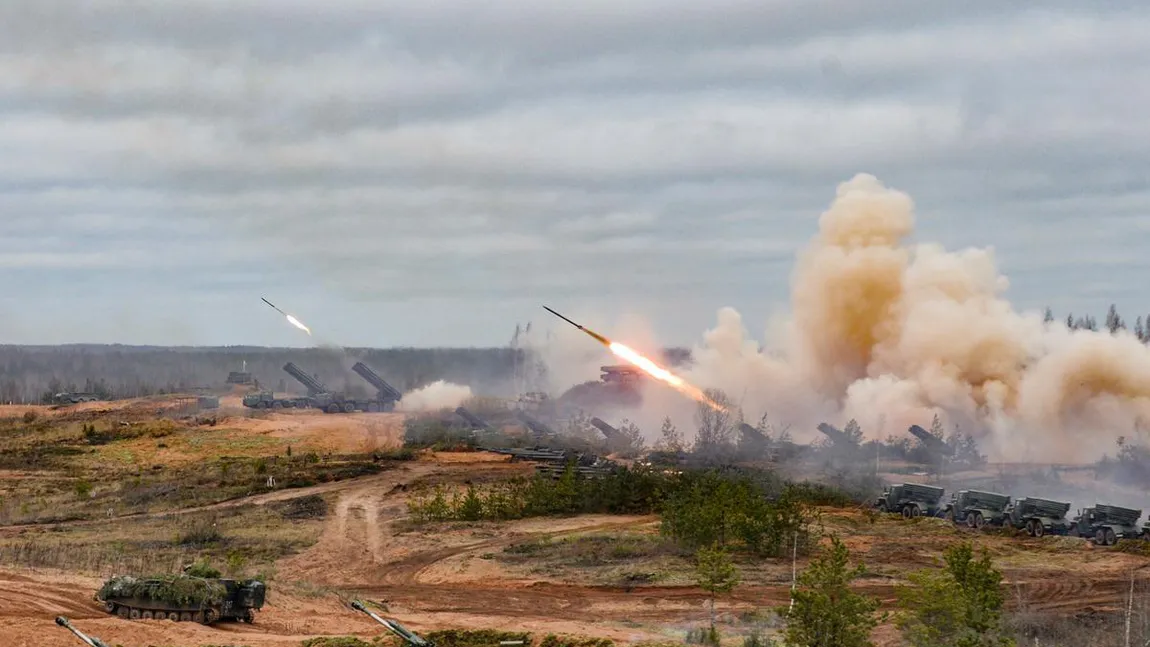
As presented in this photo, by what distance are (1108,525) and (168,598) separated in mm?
31942

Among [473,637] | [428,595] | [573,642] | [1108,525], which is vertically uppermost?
[1108,525]

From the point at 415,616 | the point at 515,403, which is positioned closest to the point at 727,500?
the point at 415,616

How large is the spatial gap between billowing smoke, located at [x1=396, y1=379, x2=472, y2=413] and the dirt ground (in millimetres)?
43123

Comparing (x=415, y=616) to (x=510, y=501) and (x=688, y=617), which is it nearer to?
(x=688, y=617)

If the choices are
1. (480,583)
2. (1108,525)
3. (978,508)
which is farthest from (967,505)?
(480,583)

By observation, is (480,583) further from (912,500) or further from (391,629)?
(912,500)

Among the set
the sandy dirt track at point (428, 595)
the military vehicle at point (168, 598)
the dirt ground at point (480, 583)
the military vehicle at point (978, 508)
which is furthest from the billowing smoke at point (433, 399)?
the military vehicle at point (168, 598)

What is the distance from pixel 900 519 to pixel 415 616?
26091mm

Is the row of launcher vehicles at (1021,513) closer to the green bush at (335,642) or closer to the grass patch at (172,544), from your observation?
the grass patch at (172,544)

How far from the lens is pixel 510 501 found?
57281mm

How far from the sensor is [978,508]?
52.8 meters

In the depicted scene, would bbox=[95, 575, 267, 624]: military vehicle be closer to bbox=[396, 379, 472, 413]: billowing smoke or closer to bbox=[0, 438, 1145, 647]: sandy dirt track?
bbox=[0, 438, 1145, 647]: sandy dirt track

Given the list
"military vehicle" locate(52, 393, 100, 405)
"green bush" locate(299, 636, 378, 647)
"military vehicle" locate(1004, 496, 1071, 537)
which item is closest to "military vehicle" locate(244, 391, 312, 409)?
"military vehicle" locate(52, 393, 100, 405)

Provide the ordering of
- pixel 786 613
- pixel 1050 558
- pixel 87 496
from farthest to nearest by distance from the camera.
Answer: pixel 87 496, pixel 1050 558, pixel 786 613
